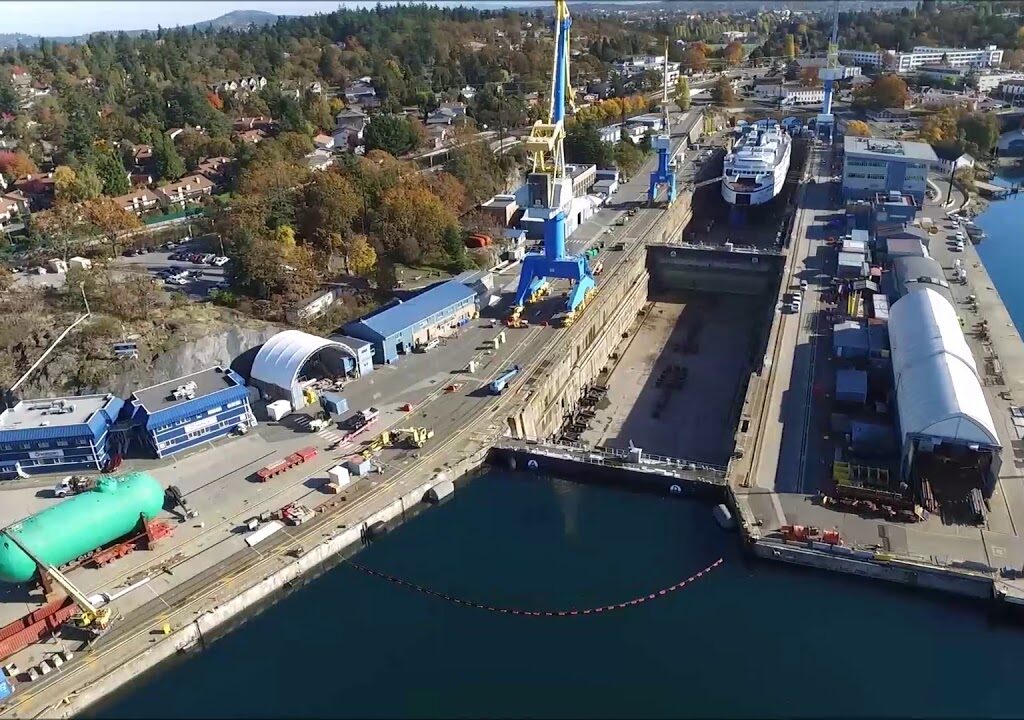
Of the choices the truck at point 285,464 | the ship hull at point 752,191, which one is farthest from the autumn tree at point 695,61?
the truck at point 285,464

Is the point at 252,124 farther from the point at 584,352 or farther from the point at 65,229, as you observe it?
the point at 584,352

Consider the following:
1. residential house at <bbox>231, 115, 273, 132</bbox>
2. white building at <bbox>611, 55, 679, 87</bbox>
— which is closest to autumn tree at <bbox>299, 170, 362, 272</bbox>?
residential house at <bbox>231, 115, 273, 132</bbox>

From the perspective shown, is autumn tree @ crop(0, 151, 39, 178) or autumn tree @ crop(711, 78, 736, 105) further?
autumn tree @ crop(711, 78, 736, 105)

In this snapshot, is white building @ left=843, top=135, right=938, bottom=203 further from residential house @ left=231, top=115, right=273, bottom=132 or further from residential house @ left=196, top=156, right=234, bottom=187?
residential house @ left=231, top=115, right=273, bottom=132

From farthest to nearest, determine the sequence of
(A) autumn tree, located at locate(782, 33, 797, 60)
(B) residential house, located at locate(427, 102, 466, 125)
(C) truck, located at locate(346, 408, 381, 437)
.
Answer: (A) autumn tree, located at locate(782, 33, 797, 60) < (B) residential house, located at locate(427, 102, 466, 125) < (C) truck, located at locate(346, 408, 381, 437)

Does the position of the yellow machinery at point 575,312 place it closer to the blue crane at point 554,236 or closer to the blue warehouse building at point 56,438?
the blue crane at point 554,236

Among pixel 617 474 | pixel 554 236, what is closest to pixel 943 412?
pixel 617 474

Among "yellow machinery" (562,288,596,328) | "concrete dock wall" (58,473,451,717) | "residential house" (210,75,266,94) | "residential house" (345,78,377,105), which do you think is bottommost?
"concrete dock wall" (58,473,451,717)

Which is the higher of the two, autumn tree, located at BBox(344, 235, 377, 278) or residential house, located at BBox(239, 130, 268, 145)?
residential house, located at BBox(239, 130, 268, 145)
